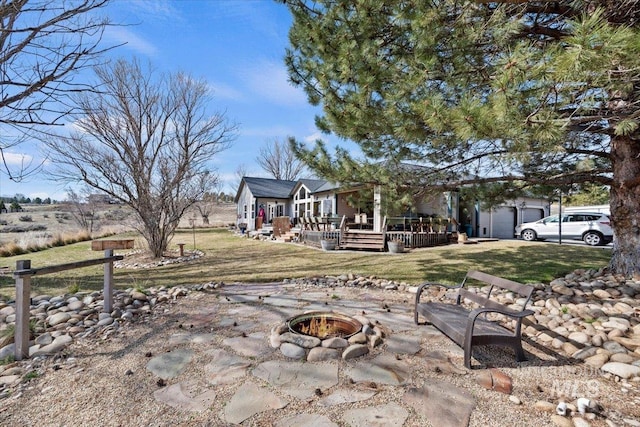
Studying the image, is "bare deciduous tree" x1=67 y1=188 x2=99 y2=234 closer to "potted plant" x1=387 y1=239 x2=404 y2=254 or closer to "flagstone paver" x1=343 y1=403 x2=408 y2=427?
"potted plant" x1=387 y1=239 x2=404 y2=254

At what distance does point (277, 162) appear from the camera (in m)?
38.3

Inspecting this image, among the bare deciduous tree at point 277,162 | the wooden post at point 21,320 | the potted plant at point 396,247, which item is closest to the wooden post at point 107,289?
the wooden post at point 21,320

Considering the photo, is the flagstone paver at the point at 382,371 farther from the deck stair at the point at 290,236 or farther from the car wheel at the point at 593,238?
the car wheel at the point at 593,238

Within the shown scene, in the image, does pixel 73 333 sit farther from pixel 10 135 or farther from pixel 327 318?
pixel 327 318

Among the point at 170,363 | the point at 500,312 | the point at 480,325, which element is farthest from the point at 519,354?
the point at 170,363

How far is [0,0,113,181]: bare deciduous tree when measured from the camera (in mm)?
3100

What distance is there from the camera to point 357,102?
15.4 feet

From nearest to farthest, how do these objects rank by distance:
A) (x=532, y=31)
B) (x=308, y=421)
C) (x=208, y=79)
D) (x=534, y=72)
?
1. (x=308, y=421)
2. (x=534, y=72)
3. (x=532, y=31)
4. (x=208, y=79)

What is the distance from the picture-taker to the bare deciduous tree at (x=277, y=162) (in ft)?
124

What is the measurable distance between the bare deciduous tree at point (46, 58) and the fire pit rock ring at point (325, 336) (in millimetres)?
3463

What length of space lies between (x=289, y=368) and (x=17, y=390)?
228 cm

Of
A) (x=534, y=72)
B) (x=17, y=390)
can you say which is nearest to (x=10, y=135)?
(x=17, y=390)

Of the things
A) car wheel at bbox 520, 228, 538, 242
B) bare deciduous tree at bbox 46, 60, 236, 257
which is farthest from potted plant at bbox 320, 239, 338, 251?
car wheel at bbox 520, 228, 538, 242

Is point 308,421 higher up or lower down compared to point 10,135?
lower down
